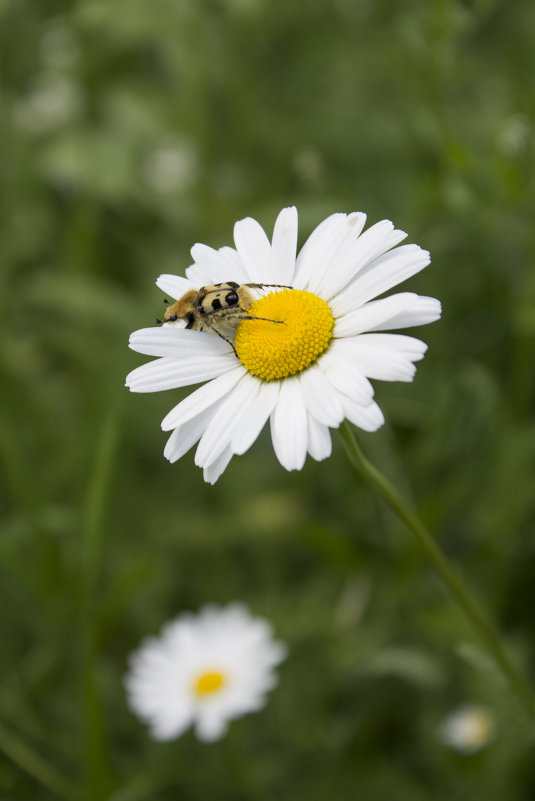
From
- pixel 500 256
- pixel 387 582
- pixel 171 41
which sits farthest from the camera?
pixel 171 41

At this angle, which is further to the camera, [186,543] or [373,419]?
[186,543]

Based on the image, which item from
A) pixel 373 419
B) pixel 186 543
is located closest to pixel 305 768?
pixel 186 543

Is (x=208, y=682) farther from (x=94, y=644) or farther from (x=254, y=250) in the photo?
(x=254, y=250)

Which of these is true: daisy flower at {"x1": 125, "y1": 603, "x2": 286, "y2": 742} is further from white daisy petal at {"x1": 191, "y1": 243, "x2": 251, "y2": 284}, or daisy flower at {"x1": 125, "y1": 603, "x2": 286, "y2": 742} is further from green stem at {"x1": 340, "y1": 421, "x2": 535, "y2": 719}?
white daisy petal at {"x1": 191, "y1": 243, "x2": 251, "y2": 284}

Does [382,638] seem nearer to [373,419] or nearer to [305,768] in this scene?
[305,768]

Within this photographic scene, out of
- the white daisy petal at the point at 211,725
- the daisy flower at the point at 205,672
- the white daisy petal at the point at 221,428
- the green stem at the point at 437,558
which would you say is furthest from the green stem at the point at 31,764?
the white daisy petal at the point at 221,428

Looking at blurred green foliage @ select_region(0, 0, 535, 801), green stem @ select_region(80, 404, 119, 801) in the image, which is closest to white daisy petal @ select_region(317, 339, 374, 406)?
blurred green foliage @ select_region(0, 0, 535, 801)

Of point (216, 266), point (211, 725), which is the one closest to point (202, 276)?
point (216, 266)

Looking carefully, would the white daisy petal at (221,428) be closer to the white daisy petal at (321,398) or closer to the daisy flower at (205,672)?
the white daisy petal at (321,398)
